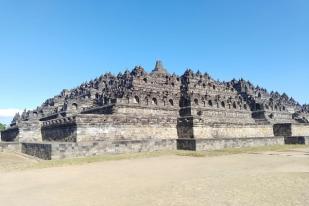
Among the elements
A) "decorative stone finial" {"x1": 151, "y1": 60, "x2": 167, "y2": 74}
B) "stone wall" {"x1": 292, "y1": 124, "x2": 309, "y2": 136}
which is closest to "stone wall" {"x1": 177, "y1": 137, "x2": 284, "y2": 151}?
"stone wall" {"x1": 292, "y1": 124, "x2": 309, "y2": 136}

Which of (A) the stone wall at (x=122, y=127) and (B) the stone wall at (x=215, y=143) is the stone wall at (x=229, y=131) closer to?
(B) the stone wall at (x=215, y=143)

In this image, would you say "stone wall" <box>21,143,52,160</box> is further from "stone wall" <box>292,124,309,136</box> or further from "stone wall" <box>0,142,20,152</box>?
"stone wall" <box>292,124,309,136</box>

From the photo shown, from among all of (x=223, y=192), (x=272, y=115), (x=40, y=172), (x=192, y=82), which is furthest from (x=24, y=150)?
(x=272, y=115)

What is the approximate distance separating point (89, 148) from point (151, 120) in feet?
24.2

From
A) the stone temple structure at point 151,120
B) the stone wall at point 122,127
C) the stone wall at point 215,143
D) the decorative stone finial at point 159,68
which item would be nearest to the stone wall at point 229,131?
the stone temple structure at point 151,120

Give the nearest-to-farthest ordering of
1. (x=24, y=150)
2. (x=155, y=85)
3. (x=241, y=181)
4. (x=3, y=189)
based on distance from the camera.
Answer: (x=3, y=189)
(x=241, y=181)
(x=24, y=150)
(x=155, y=85)

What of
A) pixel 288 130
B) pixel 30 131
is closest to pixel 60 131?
pixel 30 131

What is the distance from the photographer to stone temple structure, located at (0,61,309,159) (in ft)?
65.8

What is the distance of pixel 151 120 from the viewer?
23.8 meters

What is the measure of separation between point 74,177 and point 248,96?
38.3 meters

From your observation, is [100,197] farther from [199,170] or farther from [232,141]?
[232,141]

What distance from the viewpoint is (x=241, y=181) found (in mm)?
9445

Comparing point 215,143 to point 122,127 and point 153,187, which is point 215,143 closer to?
point 122,127

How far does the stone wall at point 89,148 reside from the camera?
16.4 m
